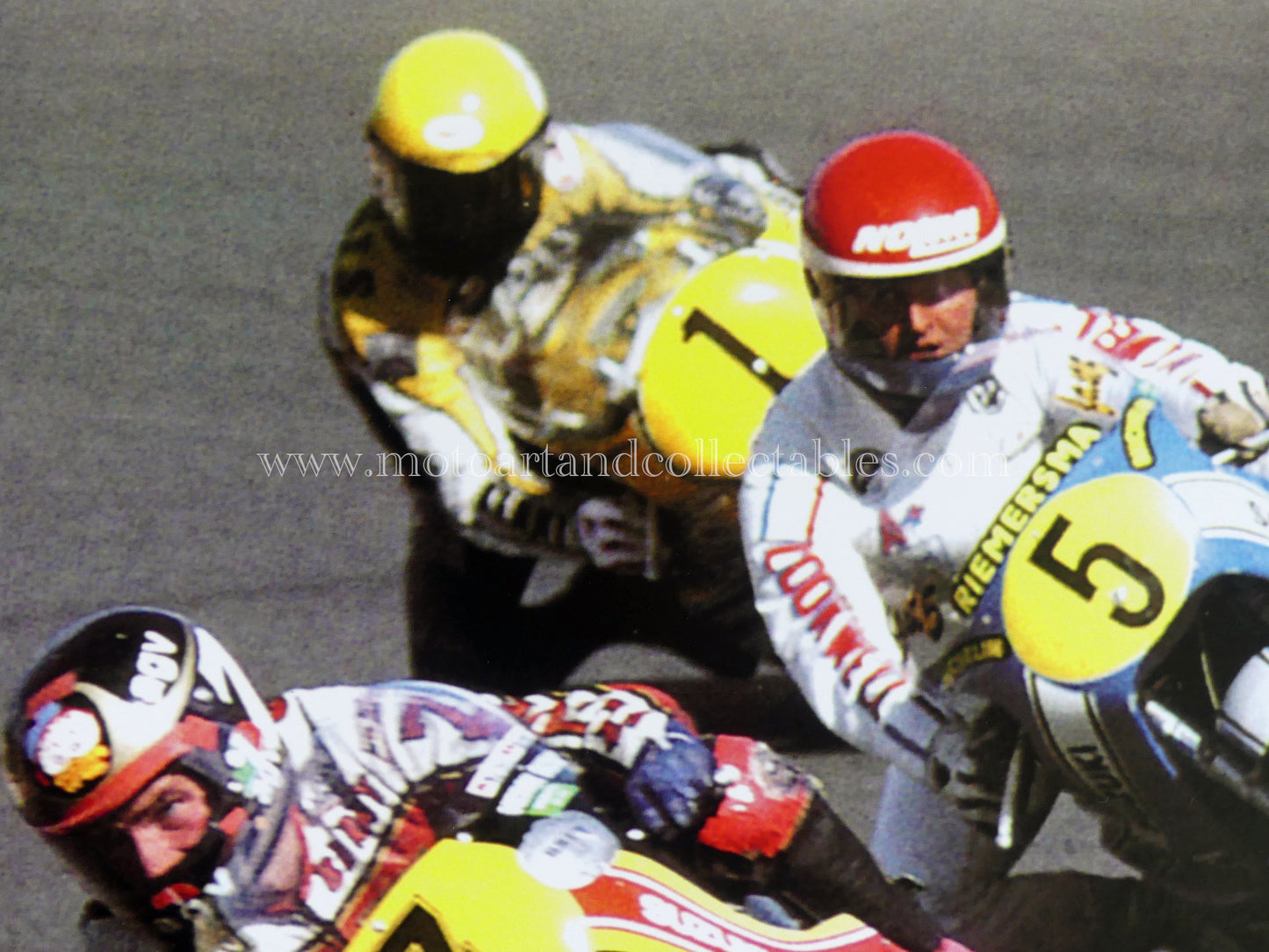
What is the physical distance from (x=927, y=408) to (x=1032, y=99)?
397 centimetres

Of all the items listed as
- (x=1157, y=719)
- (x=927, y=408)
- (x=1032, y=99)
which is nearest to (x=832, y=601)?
(x=927, y=408)

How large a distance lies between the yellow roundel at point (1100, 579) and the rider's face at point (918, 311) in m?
0.40

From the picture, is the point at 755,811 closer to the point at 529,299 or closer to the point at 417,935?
the point at 417,935

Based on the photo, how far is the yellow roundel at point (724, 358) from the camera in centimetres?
395

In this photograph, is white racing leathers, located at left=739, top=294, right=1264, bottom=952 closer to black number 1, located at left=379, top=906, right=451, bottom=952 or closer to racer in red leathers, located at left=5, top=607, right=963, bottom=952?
racer in red leathers, located at left=5, top=607, right=963, bottom=952

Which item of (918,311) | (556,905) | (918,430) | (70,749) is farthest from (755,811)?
(70,749)

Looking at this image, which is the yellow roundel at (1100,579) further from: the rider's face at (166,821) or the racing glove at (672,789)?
the rider's face at (166,821)

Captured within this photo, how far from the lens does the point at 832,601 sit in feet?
10.7

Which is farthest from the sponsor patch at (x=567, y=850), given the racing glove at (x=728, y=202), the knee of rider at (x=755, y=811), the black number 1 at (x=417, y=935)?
the racing glove at (x=728, y=202)

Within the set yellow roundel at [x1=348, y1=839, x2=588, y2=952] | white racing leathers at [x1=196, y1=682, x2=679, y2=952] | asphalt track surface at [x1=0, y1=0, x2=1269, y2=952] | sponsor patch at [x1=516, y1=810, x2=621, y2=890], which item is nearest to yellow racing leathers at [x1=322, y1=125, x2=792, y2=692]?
asphalt track surface at [x1=0, y1=0, x2=1269, y2=952]

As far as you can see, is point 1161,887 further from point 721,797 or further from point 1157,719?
point 721,797

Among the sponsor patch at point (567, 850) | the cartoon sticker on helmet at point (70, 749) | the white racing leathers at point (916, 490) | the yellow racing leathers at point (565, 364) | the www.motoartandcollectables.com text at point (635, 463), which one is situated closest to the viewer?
the sponsor patch at point (567, 850)

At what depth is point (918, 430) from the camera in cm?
331

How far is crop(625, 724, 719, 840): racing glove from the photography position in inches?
120
